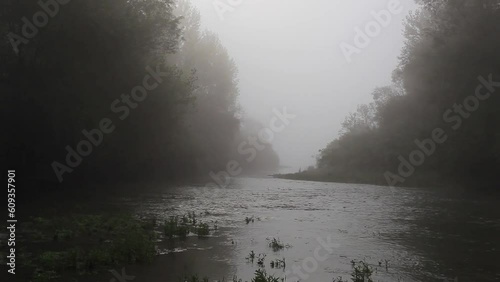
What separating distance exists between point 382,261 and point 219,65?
75115 mm

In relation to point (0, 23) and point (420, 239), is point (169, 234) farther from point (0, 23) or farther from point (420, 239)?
point (0, 23)

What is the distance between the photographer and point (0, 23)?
85.9 feet

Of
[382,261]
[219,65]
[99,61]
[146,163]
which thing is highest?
[219,65]

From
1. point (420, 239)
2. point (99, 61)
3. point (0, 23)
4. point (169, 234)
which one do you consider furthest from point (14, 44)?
point (420, 239)
